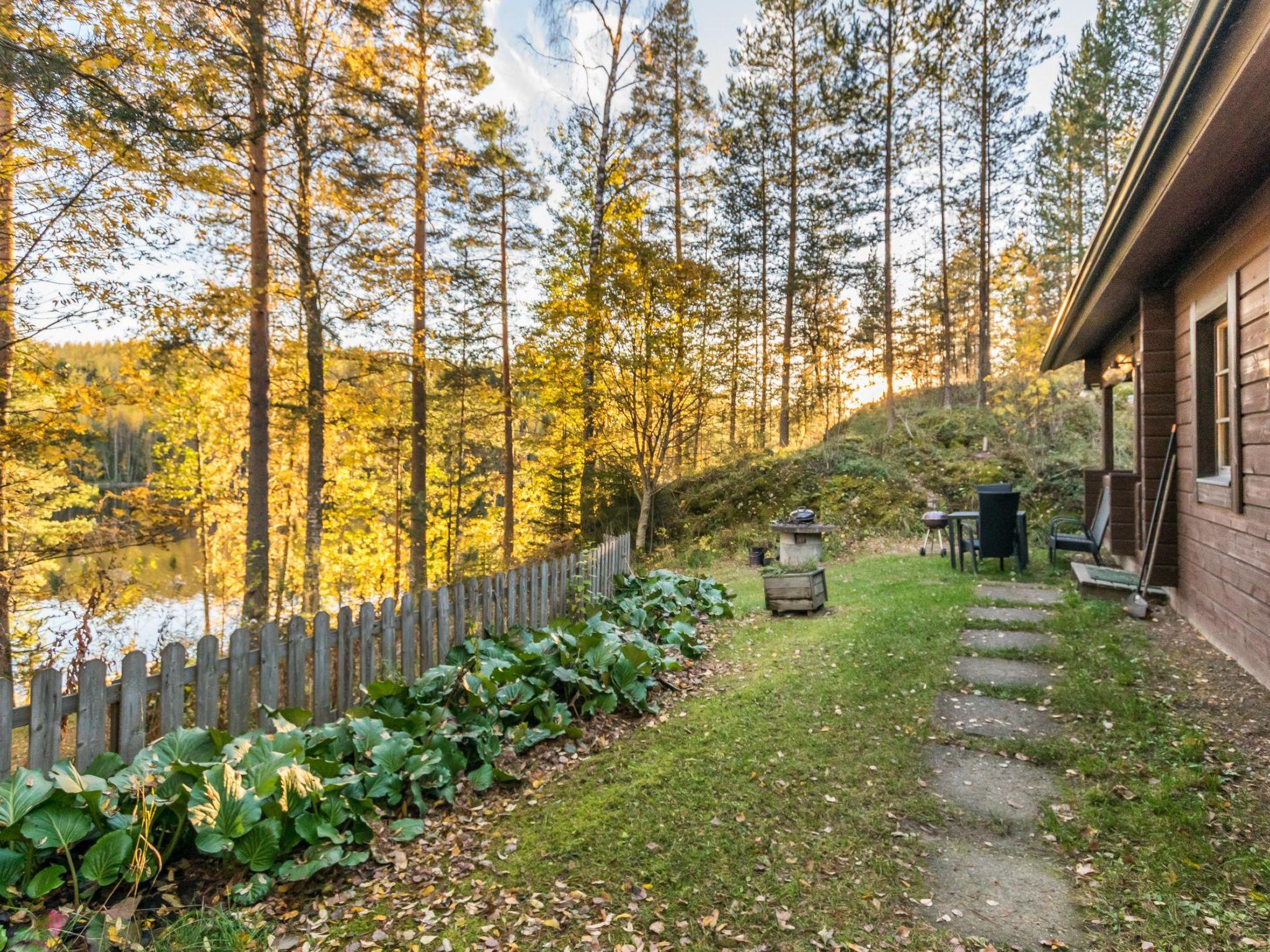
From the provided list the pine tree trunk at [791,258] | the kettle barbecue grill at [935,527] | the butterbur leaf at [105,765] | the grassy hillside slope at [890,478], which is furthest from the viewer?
the pine tree trunk at [791,258]

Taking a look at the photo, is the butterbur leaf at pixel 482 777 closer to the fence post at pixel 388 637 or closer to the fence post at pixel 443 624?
the fence post at pixel 388 637

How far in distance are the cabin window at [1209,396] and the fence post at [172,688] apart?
20.9ft

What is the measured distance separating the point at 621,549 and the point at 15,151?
598 cm

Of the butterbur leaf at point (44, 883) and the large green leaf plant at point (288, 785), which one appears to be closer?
the butterbur leaf at point (44, 883)

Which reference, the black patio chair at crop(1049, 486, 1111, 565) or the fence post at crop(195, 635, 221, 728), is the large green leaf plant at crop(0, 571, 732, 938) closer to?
the fence post at crop(195, 635, 221, 728)

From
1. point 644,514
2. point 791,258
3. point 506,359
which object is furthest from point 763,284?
point 644,514

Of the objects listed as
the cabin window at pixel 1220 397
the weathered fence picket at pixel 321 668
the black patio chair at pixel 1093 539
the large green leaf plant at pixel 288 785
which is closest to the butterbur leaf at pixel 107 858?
the large green leaf plant at pixel 288 785

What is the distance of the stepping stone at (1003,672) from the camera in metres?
→ 3.84

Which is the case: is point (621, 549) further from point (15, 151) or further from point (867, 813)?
point (15, 151)

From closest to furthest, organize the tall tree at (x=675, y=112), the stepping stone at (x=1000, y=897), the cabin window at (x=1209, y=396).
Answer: the stepping stone at (x=1000, y=897), the cabin window at (x=1209, y=396), the tall tree at (x=675, y=112)

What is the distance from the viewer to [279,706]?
133 inches

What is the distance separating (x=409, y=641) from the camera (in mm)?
3812

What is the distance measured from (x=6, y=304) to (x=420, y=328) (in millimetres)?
5532

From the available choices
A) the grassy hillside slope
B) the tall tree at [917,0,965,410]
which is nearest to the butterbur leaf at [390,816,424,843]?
the grassy hillside slope
